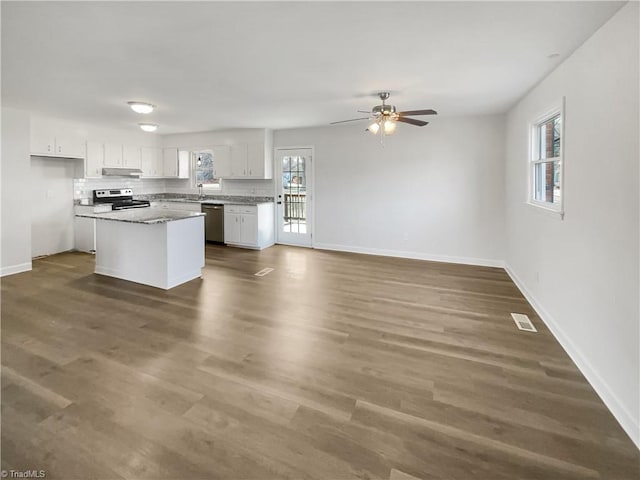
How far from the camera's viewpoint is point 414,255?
612 centimetres

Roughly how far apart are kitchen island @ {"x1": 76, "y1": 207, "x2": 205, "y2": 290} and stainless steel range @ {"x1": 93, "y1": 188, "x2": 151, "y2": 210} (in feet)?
6.82

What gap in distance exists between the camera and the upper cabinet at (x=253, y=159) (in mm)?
6848

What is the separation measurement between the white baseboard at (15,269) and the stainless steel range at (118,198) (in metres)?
1.82

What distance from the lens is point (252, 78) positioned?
3.50 m

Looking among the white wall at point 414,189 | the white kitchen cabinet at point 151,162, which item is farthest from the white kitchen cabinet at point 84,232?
the white wall at point 414,189

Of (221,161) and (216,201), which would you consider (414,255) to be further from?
(221,161)

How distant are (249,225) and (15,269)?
146 inches

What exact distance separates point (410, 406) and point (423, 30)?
8.46 feet

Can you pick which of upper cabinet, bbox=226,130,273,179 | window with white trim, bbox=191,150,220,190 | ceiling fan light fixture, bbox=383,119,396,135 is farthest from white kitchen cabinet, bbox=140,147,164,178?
ceiling fan light fixture, bbox=383,119,396,135

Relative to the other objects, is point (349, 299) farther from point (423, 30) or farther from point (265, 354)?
point (423, 30)

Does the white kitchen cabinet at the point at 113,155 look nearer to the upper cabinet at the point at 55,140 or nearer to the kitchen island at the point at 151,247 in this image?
the upper cabinet at the point at 55,140

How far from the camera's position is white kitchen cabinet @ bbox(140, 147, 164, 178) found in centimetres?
752

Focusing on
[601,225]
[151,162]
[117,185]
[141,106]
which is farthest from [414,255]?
[117,185]

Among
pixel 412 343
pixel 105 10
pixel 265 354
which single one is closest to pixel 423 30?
pixel 105 10
